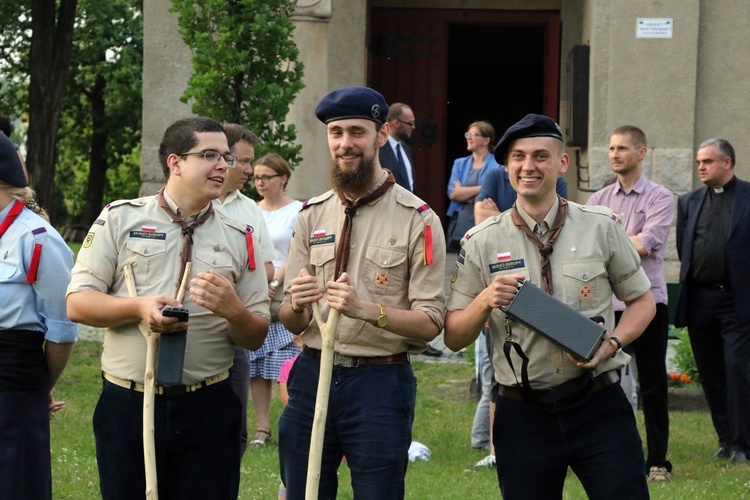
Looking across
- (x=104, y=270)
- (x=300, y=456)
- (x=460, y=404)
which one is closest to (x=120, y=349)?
(x=104, y=270)

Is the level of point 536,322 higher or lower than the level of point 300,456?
higher

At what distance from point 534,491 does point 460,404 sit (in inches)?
211

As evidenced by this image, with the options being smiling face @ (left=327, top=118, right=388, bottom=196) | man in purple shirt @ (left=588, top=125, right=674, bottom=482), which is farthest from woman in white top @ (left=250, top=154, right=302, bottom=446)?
smiling face @ (left=327, top=118, right=388, bottom=196)

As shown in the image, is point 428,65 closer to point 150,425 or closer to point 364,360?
point 364,360

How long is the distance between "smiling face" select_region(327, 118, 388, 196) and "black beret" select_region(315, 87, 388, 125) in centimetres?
2

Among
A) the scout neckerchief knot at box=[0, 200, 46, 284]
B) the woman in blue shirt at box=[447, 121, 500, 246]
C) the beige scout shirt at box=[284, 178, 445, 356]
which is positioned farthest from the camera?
the woman in blue shirt at box=[447, 121, 500, 246]

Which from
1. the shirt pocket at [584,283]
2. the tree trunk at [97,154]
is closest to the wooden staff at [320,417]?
the shirt pocket at [584,283]

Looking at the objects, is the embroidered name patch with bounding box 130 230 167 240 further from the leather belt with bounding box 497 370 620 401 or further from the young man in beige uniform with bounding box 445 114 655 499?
the leather belt with bounding box 497 370 620 401

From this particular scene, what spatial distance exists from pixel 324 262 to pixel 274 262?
326cm

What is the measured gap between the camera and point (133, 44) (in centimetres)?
2970

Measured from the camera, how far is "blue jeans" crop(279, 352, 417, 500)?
4.38 metres

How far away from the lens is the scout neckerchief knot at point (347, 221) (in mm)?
4555

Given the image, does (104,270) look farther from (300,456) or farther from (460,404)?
(460,404)

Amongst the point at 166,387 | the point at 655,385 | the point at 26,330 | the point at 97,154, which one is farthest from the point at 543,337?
the point at 97,154
